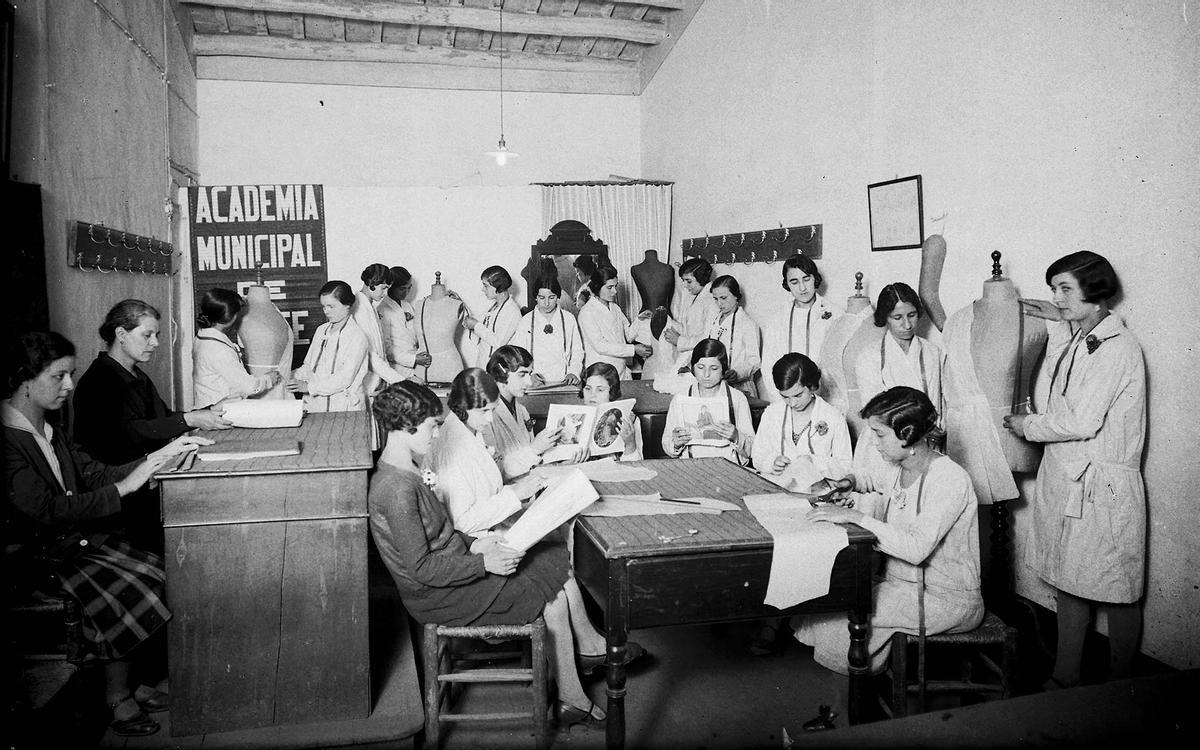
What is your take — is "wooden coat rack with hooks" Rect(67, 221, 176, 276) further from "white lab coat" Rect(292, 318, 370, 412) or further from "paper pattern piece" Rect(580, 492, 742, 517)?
"paper pattern piece" Rect(580, 492, 742, 517)

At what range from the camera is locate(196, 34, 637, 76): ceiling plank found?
848 cm

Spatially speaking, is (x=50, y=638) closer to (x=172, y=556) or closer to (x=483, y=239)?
(x=172, y=556)

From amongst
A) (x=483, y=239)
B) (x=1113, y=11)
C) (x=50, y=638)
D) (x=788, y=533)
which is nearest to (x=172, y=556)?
(x=50, y=638)

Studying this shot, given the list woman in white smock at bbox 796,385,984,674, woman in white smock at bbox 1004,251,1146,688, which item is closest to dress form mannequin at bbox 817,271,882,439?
woman in white smock at bbox 1004,251,1146,688

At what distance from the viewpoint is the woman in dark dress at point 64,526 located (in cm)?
296

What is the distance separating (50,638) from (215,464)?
0.96 m

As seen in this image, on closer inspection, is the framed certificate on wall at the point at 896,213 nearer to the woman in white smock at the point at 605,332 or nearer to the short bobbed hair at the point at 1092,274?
the short bobbed hair at the point at 1092,274

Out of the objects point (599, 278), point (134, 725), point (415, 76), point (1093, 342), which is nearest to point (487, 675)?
point (134, 725)

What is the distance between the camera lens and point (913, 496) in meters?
3.23

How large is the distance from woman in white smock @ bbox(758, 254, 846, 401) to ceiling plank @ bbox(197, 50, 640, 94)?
4.89 metres

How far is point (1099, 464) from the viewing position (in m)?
3.40

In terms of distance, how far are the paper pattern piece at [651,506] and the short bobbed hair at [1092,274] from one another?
1668mm

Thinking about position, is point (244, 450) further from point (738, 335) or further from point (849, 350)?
point (738, 335)

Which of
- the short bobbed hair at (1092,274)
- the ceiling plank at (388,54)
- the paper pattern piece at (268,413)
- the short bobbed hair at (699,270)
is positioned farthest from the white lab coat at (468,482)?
the ceiling plank at (388,54)
